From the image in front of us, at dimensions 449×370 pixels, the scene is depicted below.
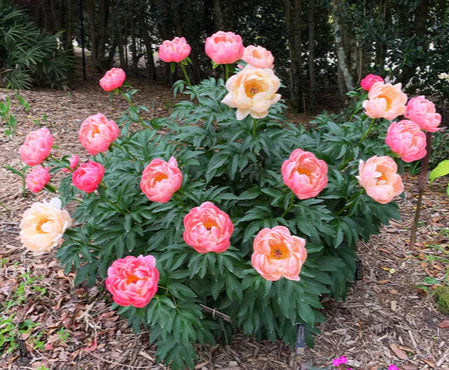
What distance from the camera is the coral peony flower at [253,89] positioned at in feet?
5.10

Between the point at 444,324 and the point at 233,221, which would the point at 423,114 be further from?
the point at 444,324

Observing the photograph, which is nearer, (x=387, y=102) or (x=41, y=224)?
(x=41, y=224)

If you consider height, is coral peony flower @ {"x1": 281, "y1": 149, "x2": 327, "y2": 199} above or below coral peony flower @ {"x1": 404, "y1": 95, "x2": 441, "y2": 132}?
below

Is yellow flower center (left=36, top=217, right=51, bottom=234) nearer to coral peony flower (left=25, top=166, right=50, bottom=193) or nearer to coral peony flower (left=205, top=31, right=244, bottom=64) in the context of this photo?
coral peony flower (left=25, top=166, right=50, bottom=193)

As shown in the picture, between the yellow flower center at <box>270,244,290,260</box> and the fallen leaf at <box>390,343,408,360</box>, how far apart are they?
1.19 metres

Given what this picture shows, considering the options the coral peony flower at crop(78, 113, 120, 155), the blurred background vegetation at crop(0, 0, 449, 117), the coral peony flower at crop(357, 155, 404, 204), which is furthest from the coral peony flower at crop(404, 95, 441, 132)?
the blurred background vegetation at crop(0, 0, 449, 117)

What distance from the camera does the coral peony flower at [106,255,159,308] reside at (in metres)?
1.39

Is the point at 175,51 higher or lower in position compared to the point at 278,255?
higher

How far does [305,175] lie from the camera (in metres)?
1.50

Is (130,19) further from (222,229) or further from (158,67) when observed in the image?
(222,229)

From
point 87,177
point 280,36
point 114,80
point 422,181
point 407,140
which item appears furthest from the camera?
point 280,36

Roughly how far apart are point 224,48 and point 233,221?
2.33ft

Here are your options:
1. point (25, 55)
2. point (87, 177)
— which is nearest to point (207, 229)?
point (87, 177)

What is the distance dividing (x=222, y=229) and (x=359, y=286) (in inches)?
58.9
